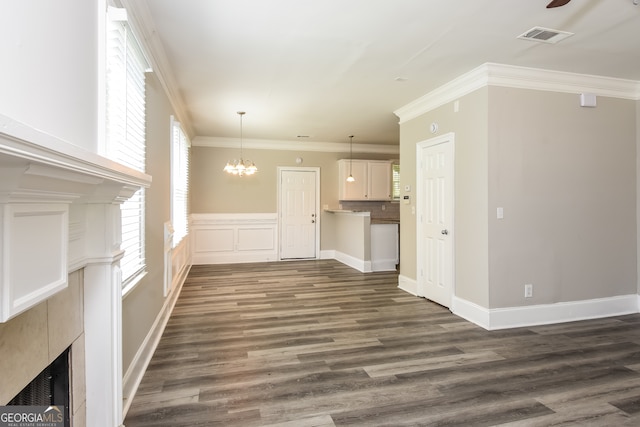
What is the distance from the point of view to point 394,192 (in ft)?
27.3

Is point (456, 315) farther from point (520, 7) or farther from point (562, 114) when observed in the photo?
point (520, 7)

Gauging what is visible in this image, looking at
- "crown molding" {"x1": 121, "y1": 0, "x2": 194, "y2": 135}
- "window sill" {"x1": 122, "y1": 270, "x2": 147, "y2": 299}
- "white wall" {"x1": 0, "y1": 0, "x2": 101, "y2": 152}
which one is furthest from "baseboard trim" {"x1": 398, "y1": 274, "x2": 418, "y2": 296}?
"white wall" {"x1": 0, "y1": 0, "x2": 101, "y2": 152}

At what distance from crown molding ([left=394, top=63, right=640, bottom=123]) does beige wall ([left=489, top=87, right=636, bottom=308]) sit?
8cm

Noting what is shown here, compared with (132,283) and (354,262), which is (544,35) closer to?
(132,283)

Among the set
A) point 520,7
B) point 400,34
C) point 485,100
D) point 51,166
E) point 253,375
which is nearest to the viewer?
point 51,166

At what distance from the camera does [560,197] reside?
12.5 ft

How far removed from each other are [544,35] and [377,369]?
3.03 m

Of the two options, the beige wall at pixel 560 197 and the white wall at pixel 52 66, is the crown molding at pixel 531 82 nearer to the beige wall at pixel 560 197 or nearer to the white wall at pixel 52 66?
the beige wall at pixel 560 197

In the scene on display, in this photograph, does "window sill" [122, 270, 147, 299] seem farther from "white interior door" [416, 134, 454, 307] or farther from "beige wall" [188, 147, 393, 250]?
"beige wall" [188, 147, 393, 250]

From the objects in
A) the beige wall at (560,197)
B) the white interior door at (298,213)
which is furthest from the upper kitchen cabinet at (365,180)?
the beige wall at (560,197)

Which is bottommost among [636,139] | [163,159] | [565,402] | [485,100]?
[565,402]

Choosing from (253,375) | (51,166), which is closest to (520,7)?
(51,166)

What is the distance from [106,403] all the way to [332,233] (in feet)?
21.8

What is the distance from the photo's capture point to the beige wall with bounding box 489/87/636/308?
362 centimetres
